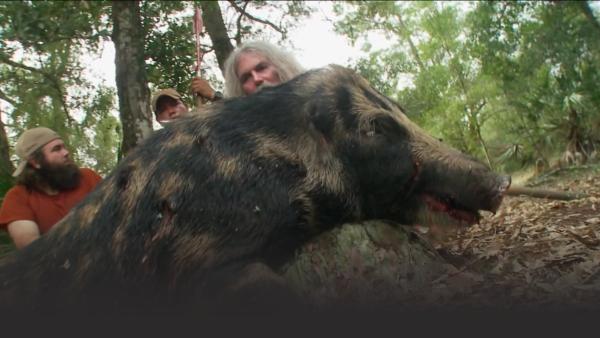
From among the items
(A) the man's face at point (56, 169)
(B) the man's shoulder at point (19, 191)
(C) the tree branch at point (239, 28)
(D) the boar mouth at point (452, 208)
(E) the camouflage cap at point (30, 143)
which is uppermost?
(C) the tree branch at point (239, 28)

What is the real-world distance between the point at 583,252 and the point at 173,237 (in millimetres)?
2396

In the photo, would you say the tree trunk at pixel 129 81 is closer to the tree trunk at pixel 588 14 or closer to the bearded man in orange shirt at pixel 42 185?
the bearded man in orange shirt at pixel 42 185

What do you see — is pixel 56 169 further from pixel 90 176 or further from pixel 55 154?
pixel 90 176

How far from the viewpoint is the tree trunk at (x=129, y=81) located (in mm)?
5957

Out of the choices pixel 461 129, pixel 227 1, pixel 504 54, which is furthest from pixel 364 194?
pixel 461 129

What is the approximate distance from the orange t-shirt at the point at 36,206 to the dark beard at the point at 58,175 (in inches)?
2.7

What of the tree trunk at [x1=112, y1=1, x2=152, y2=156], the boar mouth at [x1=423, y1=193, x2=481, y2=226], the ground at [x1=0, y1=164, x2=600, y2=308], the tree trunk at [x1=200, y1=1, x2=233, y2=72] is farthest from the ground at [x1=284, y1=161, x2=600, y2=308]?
the tree trunk at [x1=200, y1=1, x2=233, y2=72]

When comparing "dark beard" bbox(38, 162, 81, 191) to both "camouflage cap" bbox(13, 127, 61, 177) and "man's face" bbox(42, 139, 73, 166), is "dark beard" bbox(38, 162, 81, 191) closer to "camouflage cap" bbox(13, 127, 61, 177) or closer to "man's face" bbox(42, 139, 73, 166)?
"man's face" bbox(42, 139, 73, 166)

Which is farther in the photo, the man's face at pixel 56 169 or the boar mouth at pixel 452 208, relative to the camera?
the man's face at pixel 56 169

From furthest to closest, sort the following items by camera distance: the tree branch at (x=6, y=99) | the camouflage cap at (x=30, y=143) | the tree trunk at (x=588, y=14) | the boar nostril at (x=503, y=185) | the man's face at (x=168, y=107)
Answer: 1. the tree branch at (x=6, y=99)
2. the tree trunk at (x=588, y=14)
3. the man's face at (x=168, y=107)
4. the camouflage cap at (x=30, y=143)
5. the boar nostril at (x=503, y=185)

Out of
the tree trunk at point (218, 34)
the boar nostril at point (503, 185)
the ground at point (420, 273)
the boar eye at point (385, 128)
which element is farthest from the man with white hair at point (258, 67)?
the tree trunk at point (218, 34)

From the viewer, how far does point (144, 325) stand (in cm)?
142

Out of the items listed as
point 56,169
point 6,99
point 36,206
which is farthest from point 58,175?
point 6,99

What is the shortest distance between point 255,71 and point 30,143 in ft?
6.92
